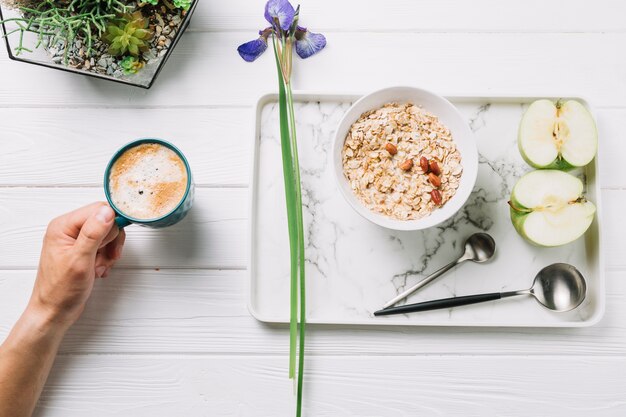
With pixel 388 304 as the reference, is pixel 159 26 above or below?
above

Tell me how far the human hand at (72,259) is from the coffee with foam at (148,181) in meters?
0.05

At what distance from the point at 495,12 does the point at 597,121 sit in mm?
339

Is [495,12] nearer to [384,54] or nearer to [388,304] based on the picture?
[384,54]

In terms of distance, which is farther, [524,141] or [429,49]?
[429,49]

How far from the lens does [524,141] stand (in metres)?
1.07

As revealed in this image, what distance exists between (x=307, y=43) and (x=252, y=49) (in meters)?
0.12

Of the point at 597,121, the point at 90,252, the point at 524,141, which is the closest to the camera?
the point at 90,252

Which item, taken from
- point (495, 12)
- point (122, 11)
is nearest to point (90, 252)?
point (122, 11)

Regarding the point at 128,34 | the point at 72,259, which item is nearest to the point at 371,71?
the point at 128,34

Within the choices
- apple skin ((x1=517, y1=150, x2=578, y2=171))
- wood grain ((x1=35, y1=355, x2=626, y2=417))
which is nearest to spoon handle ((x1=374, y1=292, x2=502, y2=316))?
wood grain ((x1=35, y1=355, x2=626, y2=417))

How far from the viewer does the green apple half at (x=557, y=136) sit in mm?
1055

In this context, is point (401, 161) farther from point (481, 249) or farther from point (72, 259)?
point (72, 259)

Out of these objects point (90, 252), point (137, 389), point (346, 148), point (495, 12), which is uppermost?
point (495, 12)

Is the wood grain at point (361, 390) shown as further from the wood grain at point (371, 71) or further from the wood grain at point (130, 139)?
the wood grain at point (371, 71)
